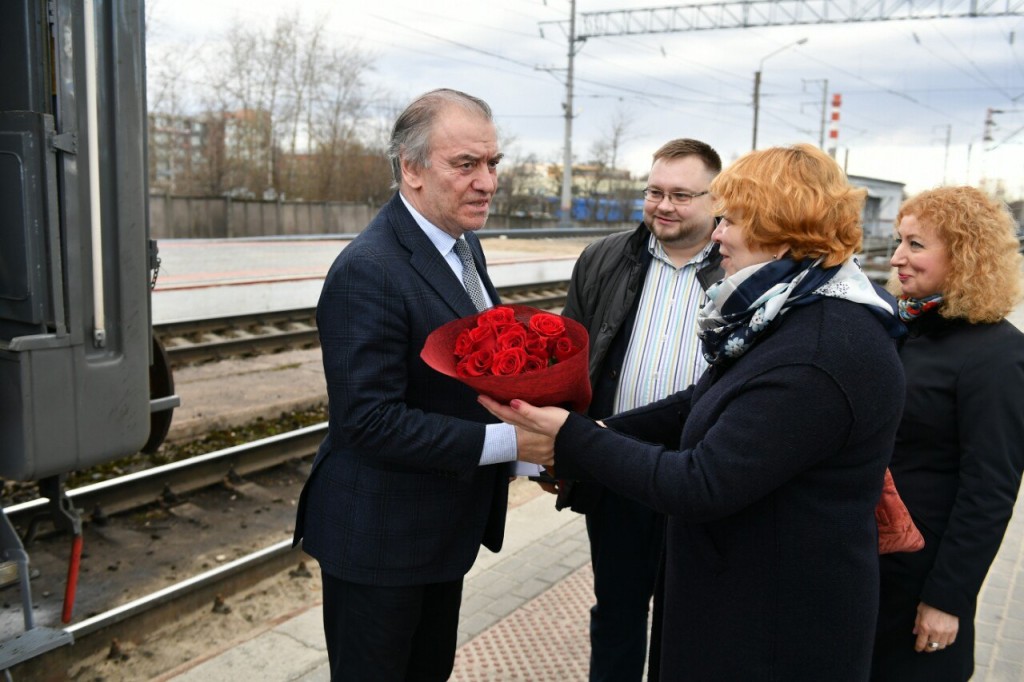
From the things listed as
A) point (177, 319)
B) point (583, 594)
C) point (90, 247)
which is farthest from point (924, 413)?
point (177, 319)

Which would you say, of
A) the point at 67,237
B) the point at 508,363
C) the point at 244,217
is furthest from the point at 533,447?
the point at 244,217

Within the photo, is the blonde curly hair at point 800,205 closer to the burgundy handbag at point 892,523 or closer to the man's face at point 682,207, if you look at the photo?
the burgundy handbag at point 892,523

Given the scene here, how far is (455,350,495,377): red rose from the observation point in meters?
2.21

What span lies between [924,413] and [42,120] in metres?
2.98

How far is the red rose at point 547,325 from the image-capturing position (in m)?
2.36

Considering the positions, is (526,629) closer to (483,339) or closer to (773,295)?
(483,339)

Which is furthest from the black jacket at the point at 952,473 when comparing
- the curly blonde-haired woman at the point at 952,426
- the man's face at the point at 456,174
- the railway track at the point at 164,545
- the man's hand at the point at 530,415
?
the railway track at the point at 164,545

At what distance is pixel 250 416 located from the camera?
304 inches

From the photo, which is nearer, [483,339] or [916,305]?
[483,339]

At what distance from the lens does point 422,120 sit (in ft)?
8.25

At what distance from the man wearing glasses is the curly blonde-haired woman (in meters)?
0.81

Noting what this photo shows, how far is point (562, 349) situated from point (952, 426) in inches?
49.2

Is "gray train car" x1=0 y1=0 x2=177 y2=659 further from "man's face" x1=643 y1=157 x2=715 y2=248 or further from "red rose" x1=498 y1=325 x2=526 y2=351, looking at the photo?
"man's face" x1=643 y1=157 x2=715 y2=248

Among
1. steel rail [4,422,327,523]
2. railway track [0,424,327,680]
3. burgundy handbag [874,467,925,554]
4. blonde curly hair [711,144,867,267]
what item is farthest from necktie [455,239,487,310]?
steel rail [4,422,327,523]
